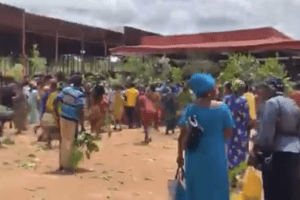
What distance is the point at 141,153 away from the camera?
39.3ft

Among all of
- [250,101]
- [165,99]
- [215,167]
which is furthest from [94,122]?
[215,167]

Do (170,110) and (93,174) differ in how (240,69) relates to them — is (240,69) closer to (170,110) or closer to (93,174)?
(170,110)

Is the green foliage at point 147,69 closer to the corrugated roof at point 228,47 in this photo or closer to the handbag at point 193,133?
the corrugated roof at point 228,47

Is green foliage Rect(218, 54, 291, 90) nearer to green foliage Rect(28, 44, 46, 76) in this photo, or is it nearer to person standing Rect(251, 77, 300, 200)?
green foliage Rect(28, 44, 46, 76)

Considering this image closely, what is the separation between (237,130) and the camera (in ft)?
26.6

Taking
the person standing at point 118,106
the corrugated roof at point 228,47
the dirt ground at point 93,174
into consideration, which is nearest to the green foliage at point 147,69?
the corrugated roof at point 228,47

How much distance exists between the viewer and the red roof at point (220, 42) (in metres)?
25.0

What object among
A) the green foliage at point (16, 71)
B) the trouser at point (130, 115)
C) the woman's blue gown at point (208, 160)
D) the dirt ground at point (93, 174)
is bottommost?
the dirt ground at point (93, 174)

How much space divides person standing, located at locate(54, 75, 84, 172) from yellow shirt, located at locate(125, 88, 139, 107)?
8.27 metres

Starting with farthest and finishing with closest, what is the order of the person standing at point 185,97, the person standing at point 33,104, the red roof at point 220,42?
the red roof at point 220,42, the person standing at point 33,104, the person standing at point 185,97

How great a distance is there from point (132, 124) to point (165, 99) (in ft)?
5.63

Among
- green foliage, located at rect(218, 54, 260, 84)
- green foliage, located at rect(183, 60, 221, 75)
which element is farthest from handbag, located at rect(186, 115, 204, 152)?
green foliage, located at rect(183, 60, 221, 75)

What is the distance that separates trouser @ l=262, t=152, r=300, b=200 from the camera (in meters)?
5.02

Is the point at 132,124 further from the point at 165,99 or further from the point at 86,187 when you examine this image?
the point at 86,187
